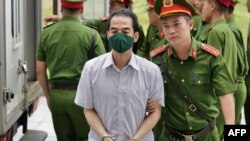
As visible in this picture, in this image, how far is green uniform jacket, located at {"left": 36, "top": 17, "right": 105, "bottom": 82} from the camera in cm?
349

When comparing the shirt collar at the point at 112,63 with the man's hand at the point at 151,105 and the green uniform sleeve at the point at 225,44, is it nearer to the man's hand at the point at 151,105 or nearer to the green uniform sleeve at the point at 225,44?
the man's hand at the point at 151,105

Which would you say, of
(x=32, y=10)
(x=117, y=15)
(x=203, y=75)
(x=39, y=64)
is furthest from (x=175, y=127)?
(x=32, y=10)

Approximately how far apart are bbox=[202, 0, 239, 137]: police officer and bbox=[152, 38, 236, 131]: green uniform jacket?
742 millimetres

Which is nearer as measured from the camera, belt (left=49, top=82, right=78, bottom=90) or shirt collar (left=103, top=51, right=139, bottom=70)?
shirt collar (left=103, top=51, right=139, bottom=70)

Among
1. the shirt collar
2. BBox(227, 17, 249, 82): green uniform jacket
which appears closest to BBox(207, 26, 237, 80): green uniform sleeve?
BBox(227, 17, 249, 82): green uniform jacket

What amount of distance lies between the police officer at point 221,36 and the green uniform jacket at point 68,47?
0.84 m

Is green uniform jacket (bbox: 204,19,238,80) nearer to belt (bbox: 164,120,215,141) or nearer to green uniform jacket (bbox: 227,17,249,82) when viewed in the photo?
green uniform jacket (bbox: 227,17,249,82)

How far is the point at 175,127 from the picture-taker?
8.91ft

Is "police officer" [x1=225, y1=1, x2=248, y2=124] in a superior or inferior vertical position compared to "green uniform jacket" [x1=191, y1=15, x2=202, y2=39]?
inferior

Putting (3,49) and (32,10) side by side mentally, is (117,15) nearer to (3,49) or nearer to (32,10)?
(3,49)

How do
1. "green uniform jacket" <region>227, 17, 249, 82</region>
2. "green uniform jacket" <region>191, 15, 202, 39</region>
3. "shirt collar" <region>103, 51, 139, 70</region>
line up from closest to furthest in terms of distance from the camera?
"shirt collar" <region>103, 51, 139, 70</region>, "green uniform jacket" <region>227, 17, 249, 82</region>, "green uniform jacket" <region>191, 15, 202, 39</region>

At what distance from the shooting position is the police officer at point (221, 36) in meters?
3.41

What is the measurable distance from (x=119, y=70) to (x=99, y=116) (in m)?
0.27

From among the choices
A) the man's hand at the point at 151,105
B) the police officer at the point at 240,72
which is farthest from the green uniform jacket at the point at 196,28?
the man's hand at the point at 151,105
